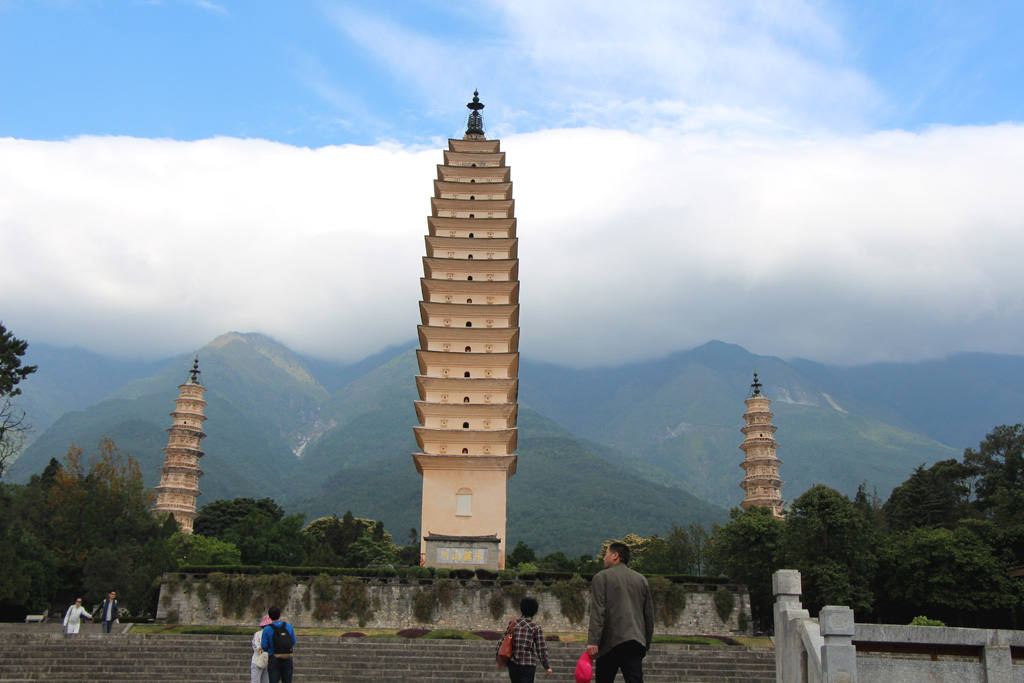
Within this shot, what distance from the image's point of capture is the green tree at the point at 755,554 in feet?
103

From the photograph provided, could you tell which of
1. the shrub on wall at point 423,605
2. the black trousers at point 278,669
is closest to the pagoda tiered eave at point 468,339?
the shrub on wall at point 423,605

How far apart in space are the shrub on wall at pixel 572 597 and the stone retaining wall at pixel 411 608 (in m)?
0.10

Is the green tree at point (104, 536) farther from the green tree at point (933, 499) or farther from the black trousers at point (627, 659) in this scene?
the green tree at point (933, 499)

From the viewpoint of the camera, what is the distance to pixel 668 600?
28.2 meters

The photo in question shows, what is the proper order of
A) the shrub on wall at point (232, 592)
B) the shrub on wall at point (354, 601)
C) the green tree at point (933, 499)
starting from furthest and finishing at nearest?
the green tree at point (933, 499), the shrub on wall at point (354, 601), the shrub on wall at point (232, 592)

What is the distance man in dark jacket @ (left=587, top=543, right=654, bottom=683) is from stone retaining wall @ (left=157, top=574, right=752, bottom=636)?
22015 mm

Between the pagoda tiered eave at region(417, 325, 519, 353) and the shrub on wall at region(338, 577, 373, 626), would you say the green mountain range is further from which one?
the shrub on wall at region(338, 577, 373, 626)

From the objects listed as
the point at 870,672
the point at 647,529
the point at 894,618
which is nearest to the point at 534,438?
the point at 647,529

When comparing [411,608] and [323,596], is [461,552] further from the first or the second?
[323,596]

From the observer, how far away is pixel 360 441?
147875mm

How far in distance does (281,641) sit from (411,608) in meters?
19.3

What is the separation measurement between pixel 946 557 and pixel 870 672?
20.8 metres

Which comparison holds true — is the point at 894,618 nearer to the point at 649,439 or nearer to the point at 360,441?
the point at 360,441

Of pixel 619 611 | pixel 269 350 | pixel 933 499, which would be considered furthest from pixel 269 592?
pixel 269 350
